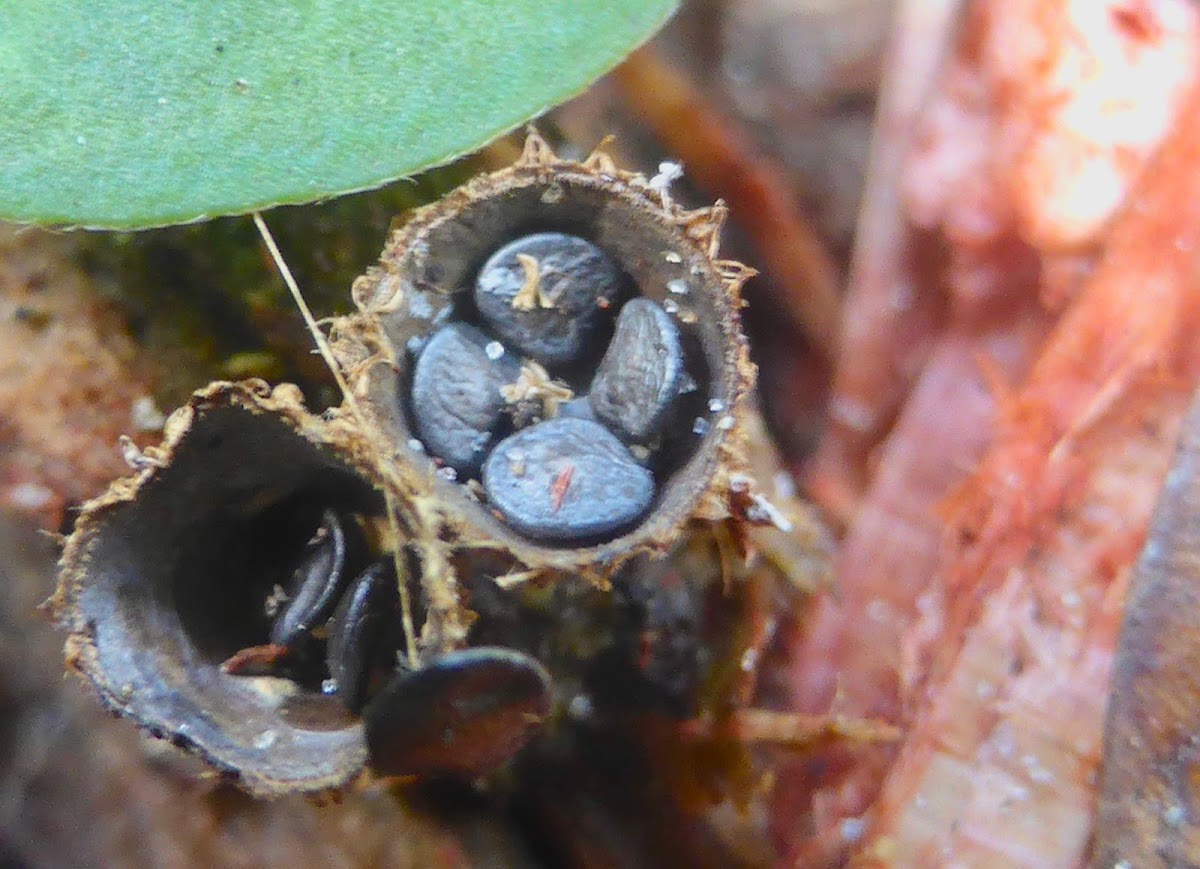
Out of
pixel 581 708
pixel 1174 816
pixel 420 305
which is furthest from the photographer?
pixel 581 708

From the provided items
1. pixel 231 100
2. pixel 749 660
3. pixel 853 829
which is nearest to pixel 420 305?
pixel 231 100

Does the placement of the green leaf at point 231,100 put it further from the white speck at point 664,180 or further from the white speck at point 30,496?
the white speck at point 30,496

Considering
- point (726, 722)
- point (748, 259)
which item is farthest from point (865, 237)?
point (726, 722)

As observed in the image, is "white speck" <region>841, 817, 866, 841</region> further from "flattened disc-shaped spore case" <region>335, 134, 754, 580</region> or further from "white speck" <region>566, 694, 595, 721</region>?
"flattened disc-shaped spore case" <region>335, 134, 754, 580</region>

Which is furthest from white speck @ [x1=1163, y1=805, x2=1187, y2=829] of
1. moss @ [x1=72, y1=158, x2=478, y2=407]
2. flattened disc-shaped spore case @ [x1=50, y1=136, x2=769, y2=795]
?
moss @ [x1=72, y1=158, x2=478, y2=407]

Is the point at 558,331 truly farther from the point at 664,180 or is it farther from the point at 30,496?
the point at 30,496
